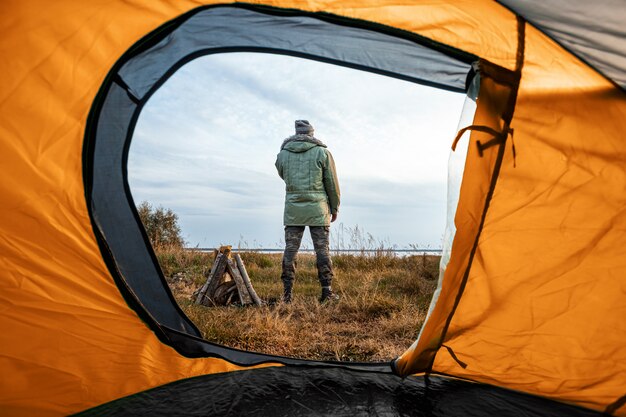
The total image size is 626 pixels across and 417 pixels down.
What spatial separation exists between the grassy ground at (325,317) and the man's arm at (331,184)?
0.96m

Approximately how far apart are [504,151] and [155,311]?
5.77 feet

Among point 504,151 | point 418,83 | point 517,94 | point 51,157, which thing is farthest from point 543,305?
point 51,157

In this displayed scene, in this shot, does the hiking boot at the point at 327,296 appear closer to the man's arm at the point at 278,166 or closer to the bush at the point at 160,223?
the man's arm at the point at 278,166

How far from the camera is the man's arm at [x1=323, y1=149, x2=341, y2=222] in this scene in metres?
4.42

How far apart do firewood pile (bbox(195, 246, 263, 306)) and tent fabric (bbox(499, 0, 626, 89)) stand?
3.40 m

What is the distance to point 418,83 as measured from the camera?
6.57 ft

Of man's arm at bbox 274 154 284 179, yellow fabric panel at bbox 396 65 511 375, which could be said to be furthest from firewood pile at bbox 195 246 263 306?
yellow fabric panel at bbox 396 65 511 375

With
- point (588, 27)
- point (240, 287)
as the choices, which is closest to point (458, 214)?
point (588, 27)

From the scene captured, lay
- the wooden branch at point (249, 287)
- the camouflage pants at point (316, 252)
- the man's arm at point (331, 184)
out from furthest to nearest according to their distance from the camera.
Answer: the man's arm at point (331, 184) → the camouflage pants at point (316, 252) → the wooden branch at point (249, 287)

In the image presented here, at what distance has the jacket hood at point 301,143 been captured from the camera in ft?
14.4

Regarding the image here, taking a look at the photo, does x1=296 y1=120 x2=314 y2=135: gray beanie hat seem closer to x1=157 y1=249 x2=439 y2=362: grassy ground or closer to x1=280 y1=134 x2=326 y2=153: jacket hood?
x1=280 y1=134 x2=326 y2=153: jacket hood

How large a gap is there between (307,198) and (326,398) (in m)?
2.83

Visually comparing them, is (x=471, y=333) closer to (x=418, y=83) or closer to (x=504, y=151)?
(x=504, y=151)

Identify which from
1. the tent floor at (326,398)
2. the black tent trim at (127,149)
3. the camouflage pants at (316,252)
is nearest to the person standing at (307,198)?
the camouflage pants at (316,252)
